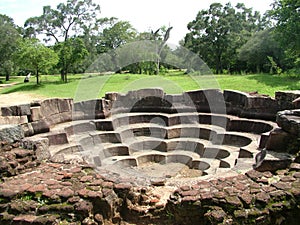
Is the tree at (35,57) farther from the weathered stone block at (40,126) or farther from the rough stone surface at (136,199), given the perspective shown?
the rough stone surface at (136,199)

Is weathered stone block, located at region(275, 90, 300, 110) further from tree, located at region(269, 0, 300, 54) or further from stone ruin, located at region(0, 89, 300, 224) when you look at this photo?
tree, located at region(269, 0, 300, 54)

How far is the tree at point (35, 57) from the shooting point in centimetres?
1794

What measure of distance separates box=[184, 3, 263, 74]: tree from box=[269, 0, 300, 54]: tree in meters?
13.5

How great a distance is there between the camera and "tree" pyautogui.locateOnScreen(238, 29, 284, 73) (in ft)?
69.2

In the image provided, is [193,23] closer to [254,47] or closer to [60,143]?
[254,47]

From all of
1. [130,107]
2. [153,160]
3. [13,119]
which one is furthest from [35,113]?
[130,107]

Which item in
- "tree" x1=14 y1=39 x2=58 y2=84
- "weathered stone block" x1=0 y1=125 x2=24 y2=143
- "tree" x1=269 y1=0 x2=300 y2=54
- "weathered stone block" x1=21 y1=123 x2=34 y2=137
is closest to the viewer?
"weathered stone block" x1=0 y1=125 x2=24 y2=143

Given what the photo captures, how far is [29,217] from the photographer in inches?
131

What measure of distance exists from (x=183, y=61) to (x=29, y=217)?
68.6 feet

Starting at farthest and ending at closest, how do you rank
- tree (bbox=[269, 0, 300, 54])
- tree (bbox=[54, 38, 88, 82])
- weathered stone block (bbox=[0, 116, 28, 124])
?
1. tree (bbox=[54, 38, 88, 82])
2. tree (bbox=[269, 0, 300, 54])
3. weathered stone block (bbox=[0, 116, 28, 124])

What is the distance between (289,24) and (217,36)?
642 inches

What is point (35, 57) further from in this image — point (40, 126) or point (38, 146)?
point (38, 146)

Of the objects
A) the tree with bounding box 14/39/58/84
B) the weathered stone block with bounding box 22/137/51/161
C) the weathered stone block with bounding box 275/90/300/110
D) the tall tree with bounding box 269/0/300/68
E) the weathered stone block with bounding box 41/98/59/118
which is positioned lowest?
the weathered stone block with bounding box 22/137/51/161

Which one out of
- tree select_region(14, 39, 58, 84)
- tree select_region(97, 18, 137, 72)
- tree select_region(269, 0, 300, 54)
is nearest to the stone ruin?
tree select_region(269, 0, 300, 54)
